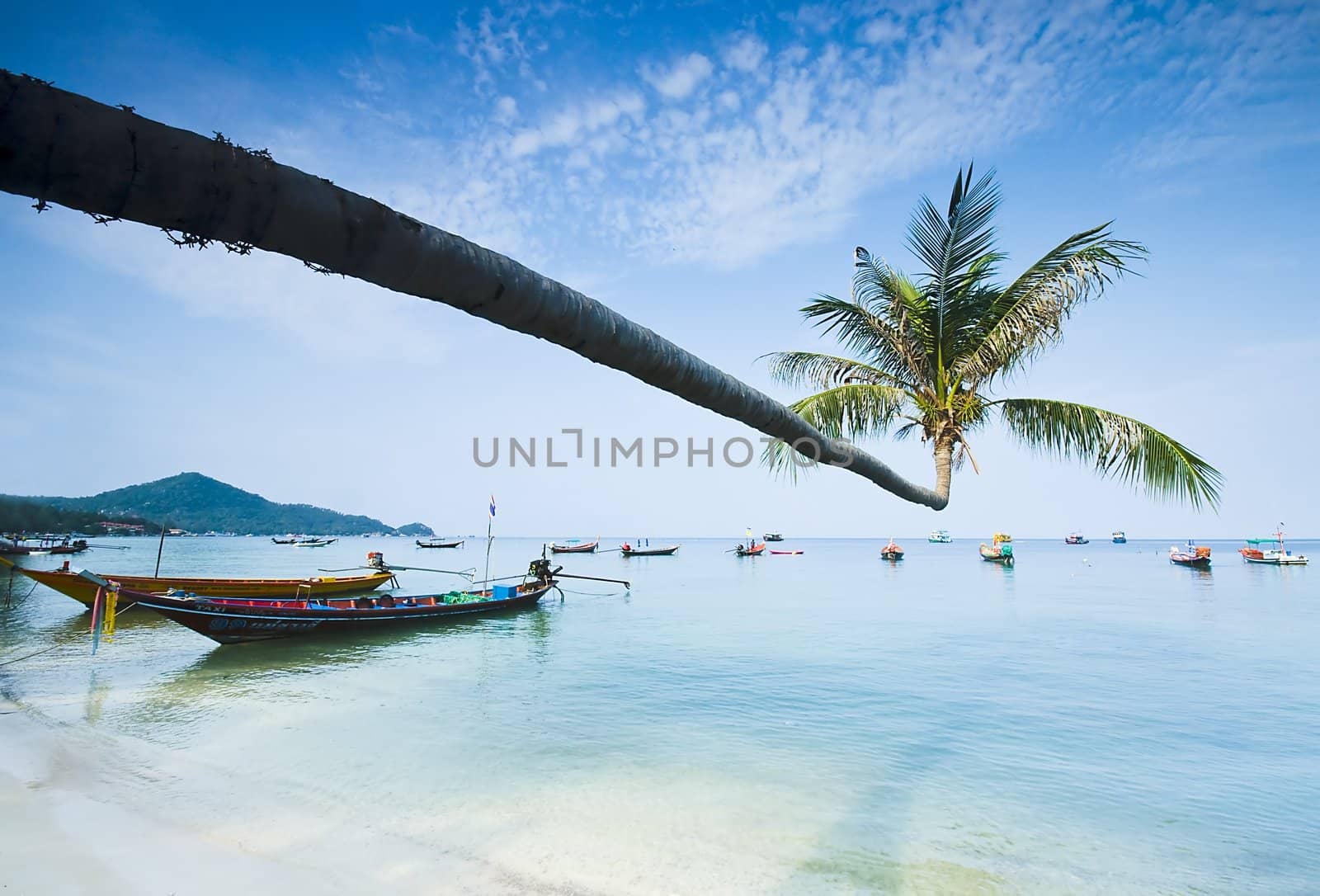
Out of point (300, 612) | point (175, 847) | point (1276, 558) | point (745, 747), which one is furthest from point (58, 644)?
point (1276, 558)

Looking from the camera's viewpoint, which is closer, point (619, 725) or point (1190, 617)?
point (619, 725)

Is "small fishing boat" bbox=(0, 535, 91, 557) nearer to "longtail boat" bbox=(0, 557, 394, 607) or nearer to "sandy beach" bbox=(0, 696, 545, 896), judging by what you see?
"longtail boat" bbox=(0, 557, 394, 607)

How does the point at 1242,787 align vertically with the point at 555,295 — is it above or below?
below

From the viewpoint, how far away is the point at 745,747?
10672mm

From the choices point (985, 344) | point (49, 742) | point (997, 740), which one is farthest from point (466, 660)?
point (985, 344)

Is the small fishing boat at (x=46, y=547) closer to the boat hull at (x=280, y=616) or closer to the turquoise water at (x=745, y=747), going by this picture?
the turquoise water at (x=745, y=747)

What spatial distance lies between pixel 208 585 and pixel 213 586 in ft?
0.75

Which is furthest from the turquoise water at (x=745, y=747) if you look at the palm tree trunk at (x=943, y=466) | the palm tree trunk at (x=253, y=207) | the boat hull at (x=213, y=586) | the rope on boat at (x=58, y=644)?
the palm tree trunk at (x=253, y=207)

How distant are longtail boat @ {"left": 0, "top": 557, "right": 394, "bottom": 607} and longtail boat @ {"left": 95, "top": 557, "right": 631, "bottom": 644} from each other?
1235mm

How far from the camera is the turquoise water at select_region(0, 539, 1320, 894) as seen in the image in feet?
23.6

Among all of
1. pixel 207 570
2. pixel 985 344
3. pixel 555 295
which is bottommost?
pixel 207 570

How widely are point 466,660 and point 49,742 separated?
8892mm

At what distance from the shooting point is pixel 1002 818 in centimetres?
839

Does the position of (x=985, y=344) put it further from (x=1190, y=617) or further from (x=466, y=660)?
(x=1190, y=617)
